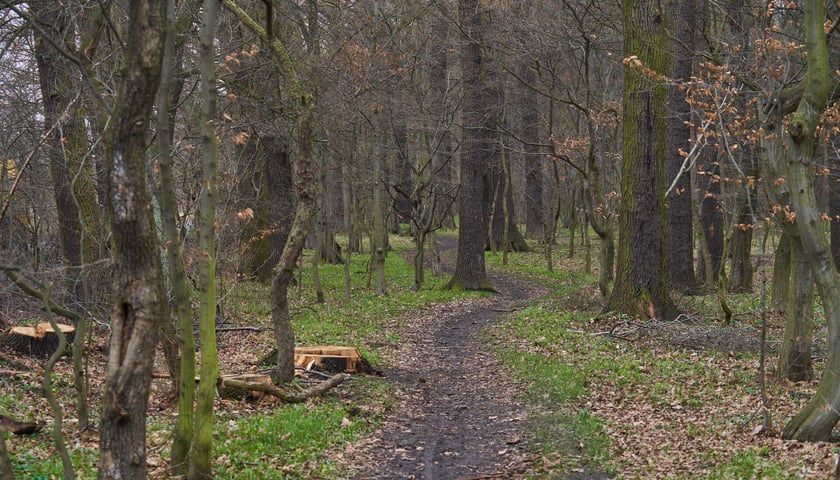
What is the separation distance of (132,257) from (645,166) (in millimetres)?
11582

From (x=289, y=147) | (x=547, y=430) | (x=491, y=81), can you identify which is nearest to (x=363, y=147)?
(x=289, y=147)

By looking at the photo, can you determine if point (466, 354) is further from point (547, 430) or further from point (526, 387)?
point (547, 430)

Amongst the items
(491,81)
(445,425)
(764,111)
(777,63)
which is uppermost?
(491,81)

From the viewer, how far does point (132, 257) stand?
4.83 meters

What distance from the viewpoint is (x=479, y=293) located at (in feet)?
72.0

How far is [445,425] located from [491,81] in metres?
16.6

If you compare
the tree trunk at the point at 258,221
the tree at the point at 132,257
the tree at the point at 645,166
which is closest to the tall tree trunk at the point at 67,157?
the tree at the point at 132,257

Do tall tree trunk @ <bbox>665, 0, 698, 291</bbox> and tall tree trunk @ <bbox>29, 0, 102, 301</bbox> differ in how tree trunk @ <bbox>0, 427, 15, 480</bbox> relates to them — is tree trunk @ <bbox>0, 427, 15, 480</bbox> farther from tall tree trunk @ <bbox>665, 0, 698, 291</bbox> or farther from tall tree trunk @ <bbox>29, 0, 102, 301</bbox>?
tall tree trunk @ <bbox>665, 0, 698, 291</bbox>

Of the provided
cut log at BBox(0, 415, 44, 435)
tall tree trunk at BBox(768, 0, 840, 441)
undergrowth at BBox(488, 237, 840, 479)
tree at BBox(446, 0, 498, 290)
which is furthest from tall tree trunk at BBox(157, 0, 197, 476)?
tree at BBox(446, 0, 498, 290)

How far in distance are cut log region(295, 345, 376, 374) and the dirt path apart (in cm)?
58

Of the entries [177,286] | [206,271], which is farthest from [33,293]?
[206,271]

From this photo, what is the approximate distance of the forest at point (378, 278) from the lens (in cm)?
645

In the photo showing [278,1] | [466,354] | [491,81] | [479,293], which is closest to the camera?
[466,354]

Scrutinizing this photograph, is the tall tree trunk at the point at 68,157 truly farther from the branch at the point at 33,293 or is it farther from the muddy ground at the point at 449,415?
the muddy ground at the point at 449,415
